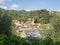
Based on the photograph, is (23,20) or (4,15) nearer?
(4,15)

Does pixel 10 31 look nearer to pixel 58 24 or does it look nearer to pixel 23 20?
pixel 58 24

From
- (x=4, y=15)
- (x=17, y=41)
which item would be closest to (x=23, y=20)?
(x=4, y=15)

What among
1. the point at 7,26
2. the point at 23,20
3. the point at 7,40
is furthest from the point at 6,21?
the point at 23,20

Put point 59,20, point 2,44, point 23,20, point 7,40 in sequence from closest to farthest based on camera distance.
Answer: point 2,44 → point 7,40 → point 59,20 → point 23,20

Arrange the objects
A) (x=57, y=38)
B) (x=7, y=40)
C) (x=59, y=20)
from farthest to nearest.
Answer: (x=59, y=20)
(x=57, y=38)
(x=7, y=40)

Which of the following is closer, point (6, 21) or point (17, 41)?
point (17, 41)

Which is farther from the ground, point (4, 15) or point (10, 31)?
point (4, 15)

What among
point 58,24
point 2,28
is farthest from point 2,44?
point 58,24

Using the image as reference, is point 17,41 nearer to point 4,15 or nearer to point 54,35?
point 54,35

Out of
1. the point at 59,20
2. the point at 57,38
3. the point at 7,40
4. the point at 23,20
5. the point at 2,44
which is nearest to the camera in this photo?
the point at 2,44
